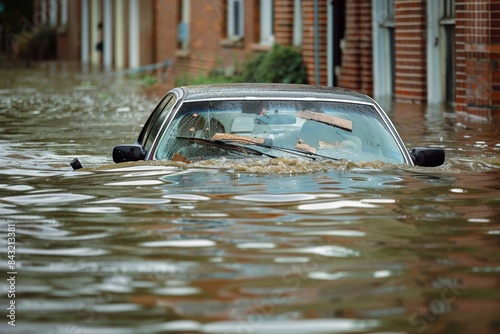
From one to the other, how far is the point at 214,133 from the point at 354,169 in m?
1.13

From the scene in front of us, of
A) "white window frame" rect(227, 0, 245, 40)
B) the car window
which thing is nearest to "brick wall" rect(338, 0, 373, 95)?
"white window frame" rect(227, 0, 245, 40)

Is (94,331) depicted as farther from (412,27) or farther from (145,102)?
(145,102)

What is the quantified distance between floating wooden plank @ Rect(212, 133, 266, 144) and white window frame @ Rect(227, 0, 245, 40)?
794 inches

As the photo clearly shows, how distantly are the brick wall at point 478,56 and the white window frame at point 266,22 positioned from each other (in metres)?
9.20

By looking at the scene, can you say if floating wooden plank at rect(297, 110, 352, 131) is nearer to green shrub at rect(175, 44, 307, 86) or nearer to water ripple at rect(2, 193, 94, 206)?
water ripple at rect(2, 193, 94, 206)

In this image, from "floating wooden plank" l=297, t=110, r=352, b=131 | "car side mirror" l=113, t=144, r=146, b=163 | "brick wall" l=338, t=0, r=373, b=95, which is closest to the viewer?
"floating wooden plank" l=297, t=110, r=352, b=131

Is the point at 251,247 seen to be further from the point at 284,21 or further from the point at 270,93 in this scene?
the point at 284,21

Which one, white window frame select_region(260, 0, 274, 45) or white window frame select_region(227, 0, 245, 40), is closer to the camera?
white window frame select_region(260, 0, 274, 45)

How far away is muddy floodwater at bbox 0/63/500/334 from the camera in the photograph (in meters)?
5.84

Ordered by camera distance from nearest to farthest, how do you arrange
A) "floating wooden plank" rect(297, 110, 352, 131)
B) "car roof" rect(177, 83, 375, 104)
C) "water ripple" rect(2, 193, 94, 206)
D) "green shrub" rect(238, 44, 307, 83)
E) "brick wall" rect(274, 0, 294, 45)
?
"water ripple" rect(2, 193, 94, 206) → "floating wooden plank" rect(297, 110, 352, 131) → "car roof" rect(177, 83, 375, 104) → "green shrub" rect(238, 44, 307, 83) → "brick wall" rect(274, 0, 294, 45)

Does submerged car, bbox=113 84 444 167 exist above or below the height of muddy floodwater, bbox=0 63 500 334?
above

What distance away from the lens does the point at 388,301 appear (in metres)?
6.09

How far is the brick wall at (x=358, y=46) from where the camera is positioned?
24.0 m

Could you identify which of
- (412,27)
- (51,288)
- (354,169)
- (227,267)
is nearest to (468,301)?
(227,267)
